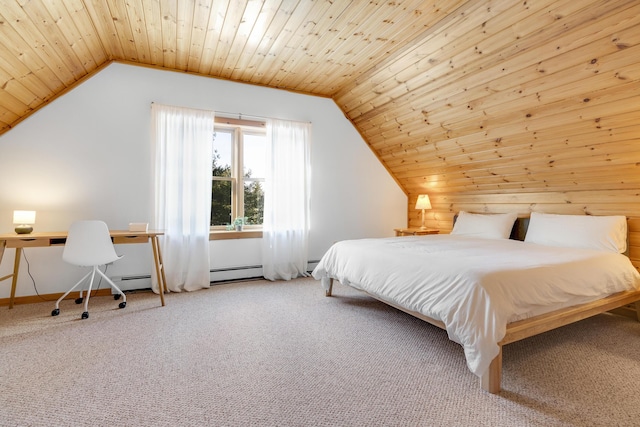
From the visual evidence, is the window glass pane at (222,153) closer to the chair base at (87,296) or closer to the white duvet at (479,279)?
the chair base at (87,296)

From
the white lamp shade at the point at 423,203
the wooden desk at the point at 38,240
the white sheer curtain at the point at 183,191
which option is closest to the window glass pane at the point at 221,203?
the white sheer curtain at the point at 183,191

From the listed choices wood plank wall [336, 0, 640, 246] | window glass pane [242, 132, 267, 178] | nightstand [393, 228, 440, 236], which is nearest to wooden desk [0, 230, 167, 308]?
window glass pane [242, 132, 267, 178]

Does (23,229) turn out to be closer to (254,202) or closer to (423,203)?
(254,202)

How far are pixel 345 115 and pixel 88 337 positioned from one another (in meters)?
3.90

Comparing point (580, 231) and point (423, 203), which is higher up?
point (423, 203)

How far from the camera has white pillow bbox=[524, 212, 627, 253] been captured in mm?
2799

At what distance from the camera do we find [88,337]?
236 cm

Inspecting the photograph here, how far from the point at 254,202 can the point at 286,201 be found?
1.48 feet

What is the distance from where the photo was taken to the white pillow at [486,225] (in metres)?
3.67

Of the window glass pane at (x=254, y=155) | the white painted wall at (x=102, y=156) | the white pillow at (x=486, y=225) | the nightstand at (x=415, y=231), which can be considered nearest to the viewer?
the white painted wall at (x=102, y=156)

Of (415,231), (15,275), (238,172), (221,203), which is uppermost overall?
(238,172)

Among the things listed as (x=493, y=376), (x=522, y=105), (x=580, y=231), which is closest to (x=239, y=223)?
(x=493, y=376)

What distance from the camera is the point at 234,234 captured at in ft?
13.1

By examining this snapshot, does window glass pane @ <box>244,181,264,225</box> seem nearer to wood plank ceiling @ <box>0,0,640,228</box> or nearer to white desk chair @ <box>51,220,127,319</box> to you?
wood plank ceiling @ <box>0,0,640,228</box>
